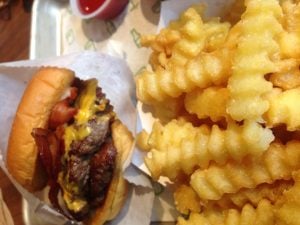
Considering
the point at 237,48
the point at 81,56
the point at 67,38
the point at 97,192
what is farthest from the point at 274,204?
the point at 67,38

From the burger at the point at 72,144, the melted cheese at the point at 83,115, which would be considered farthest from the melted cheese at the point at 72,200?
the melted cheese at the point at 83,115

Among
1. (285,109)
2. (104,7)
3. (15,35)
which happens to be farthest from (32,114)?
(285,109)

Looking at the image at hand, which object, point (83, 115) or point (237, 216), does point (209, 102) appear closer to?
point (237, 216)

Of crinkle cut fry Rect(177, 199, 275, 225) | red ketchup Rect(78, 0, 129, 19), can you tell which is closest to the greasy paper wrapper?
red ketchup Rect(78, 0, 129, 19)

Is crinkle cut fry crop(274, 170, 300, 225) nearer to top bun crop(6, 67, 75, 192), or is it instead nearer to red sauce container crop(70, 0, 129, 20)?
top bun crop(6, 67, 75, 192)

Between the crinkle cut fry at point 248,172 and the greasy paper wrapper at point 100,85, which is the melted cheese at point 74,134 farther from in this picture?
the crinkle cut fry at point 248,172
